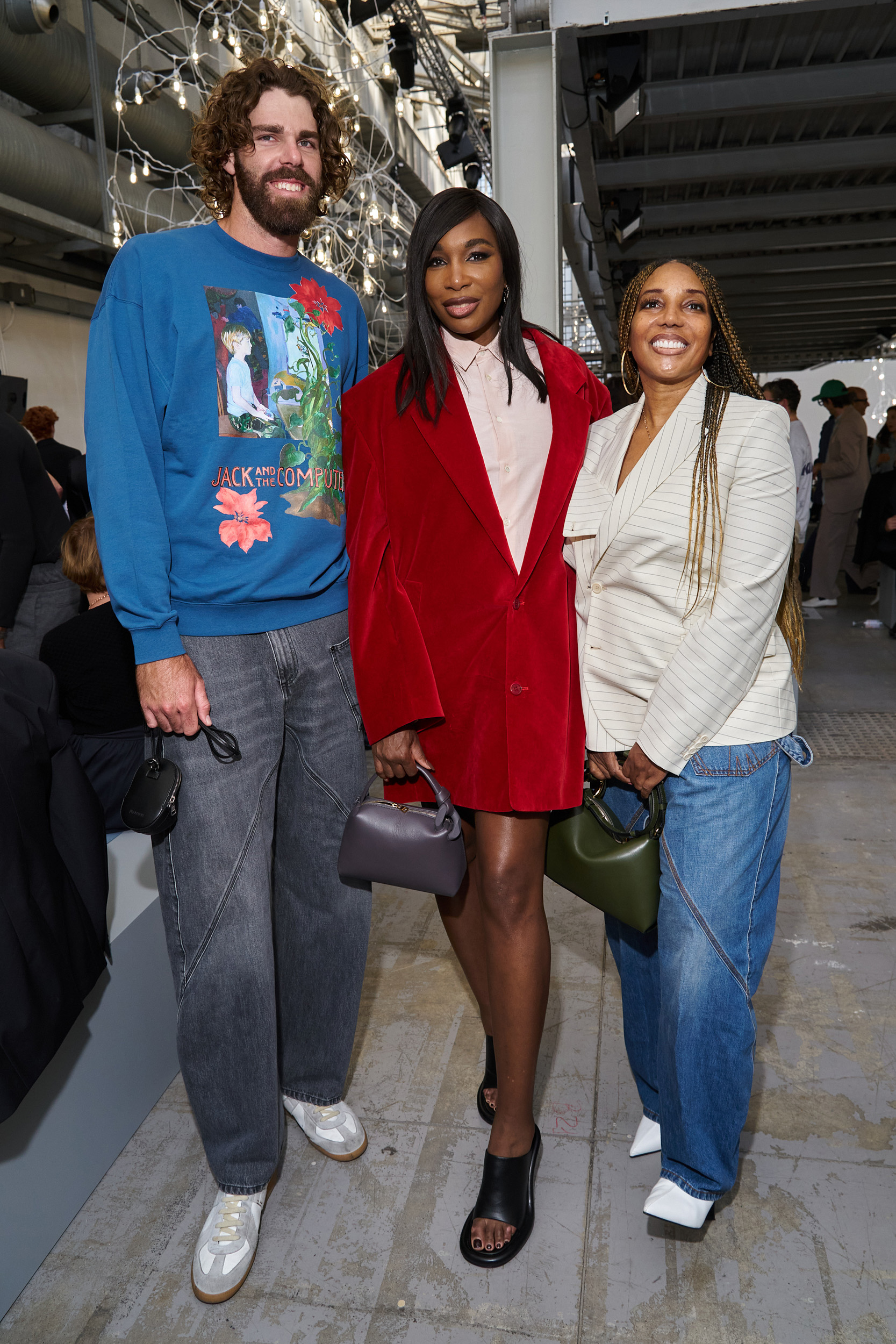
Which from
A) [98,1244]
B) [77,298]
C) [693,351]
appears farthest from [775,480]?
A: [77,298]

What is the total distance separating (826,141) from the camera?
16.7ft

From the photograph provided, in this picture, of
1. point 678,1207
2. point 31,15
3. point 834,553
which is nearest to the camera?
point 678,1207

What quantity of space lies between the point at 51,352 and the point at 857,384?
13967 mm

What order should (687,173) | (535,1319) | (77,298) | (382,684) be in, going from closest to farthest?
(535,1319) < (382,684) < (687,173) < (77,298)

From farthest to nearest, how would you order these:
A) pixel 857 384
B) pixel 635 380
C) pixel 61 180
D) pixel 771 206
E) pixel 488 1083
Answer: pixel 857 384 → pixel 771 206 → pixel 61 180 → pixel 488 1083 → pixel 635 380

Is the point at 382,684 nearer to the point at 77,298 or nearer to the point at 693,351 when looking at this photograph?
the point at 693,351

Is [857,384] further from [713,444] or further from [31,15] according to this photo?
[713,444]

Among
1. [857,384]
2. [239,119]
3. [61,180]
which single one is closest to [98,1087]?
[239,119]

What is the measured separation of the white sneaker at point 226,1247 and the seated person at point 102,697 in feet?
3.44

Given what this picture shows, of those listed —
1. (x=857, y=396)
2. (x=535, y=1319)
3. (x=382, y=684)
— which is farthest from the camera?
(x=857, y=396)

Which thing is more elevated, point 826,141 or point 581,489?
point 826,141

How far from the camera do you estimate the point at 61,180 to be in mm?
4922

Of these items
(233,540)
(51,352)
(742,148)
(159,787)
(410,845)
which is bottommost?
(410,845)

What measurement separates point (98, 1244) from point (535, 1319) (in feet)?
2.49
